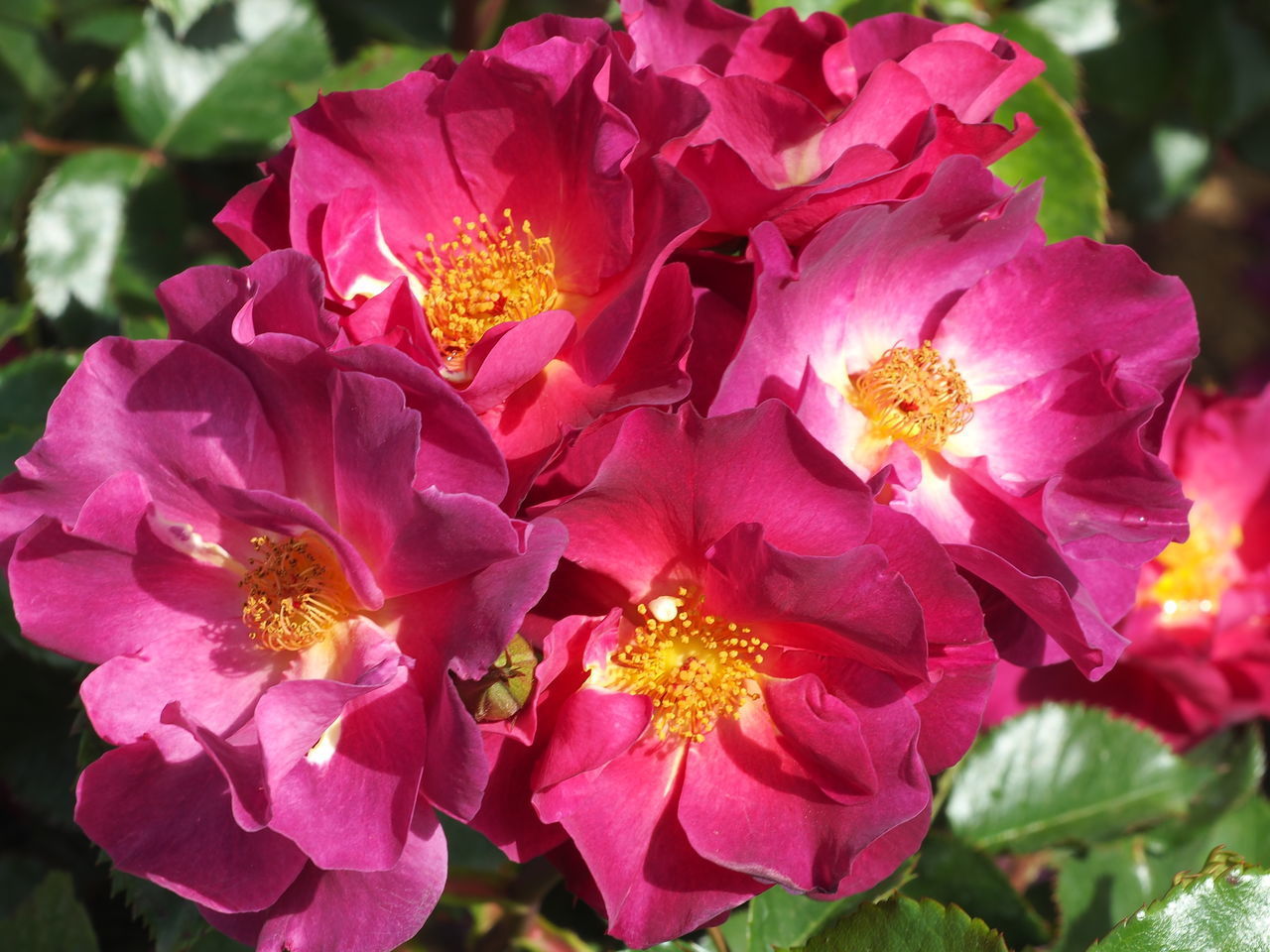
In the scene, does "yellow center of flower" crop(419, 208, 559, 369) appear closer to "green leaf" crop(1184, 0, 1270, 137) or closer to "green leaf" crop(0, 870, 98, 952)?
"green leaf" crop(0, 870, 98, 952)

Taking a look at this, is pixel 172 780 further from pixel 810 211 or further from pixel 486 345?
pixel 810 211

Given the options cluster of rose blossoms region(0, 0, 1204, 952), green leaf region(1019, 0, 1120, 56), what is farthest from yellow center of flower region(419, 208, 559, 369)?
green leaf region(1019, 0, 1120, 56)

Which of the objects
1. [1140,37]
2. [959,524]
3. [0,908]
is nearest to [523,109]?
[959,524]

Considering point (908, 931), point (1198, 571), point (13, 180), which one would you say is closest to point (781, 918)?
point (908, 931)

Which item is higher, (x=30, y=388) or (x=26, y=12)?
(x=26, y=12)

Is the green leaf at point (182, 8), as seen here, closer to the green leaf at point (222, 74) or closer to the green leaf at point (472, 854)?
the green leaf at point (222, 74)

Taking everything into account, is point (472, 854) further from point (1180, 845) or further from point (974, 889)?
point (1180, 845)

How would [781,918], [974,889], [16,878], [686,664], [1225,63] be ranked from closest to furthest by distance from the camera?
1. [686,664]
2. [781,918]
3. [974,889]
4. [16,878]
5. [1225,63]
